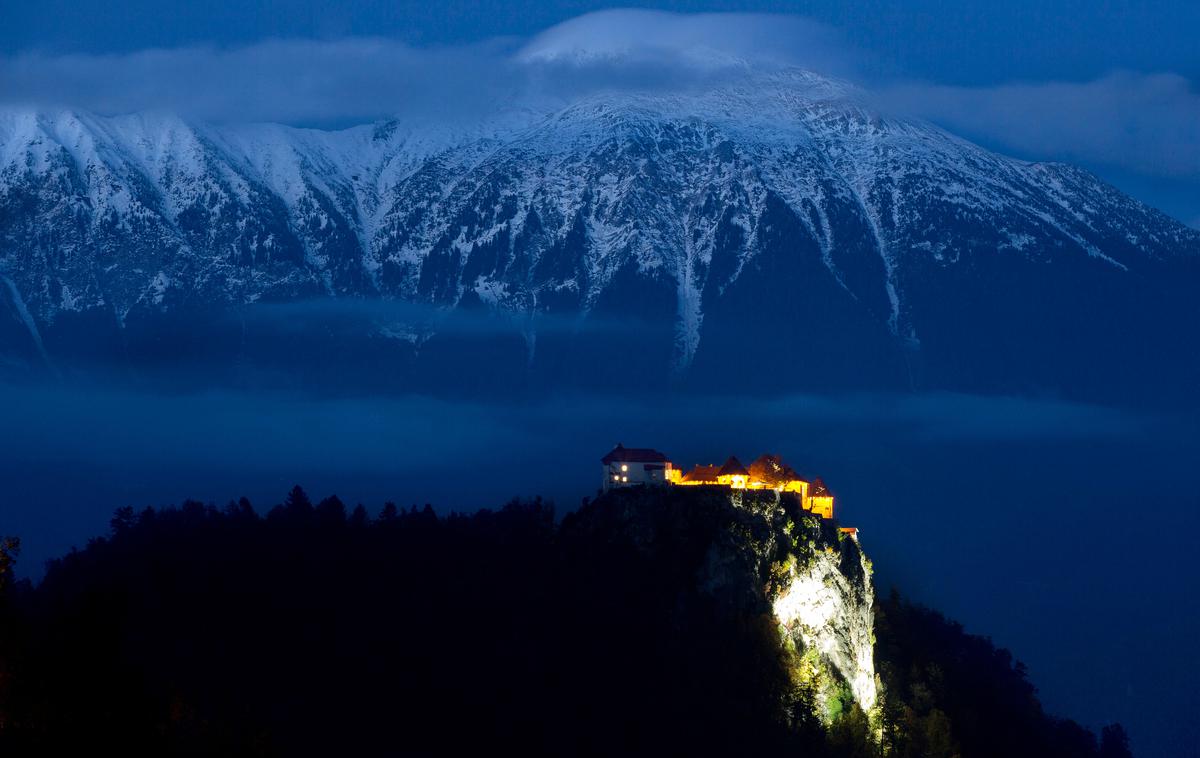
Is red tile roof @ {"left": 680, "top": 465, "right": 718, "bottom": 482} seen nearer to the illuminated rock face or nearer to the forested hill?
the forested hill

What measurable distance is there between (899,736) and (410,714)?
38041 mm

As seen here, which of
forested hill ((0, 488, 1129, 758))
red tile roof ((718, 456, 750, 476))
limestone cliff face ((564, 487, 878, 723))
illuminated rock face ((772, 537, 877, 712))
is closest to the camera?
→ forested hill ((0, 488, 1129, 758))

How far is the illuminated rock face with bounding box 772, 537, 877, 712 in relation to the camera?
147 metres

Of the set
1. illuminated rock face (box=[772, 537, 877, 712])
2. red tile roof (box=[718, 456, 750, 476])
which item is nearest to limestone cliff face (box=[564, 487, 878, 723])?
illuminated rock face (box=[772, 537, 877, 712])

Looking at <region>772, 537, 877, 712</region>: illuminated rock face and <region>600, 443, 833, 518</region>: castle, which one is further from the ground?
<region>600, 443, 833, 518</region>: castle

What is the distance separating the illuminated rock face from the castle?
6.41m

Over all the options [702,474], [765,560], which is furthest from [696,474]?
[765,560]

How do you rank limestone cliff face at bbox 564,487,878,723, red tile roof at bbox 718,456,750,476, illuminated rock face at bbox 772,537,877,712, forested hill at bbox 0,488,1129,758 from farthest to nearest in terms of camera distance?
red tile roof at bbox 718,456,750,476, illuminated rock face at bbox 772,537,877,712, limestone cliff face at bbox 564,487,878,723, forested hill at bbox 0,488,1129,758

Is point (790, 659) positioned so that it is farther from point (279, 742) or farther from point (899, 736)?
point (279, 742)

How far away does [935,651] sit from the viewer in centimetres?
18725

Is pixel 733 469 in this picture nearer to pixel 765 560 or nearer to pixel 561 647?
pixel 765 560

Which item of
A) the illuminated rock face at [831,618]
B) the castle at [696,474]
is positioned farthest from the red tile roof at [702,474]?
the illuminated rock face at [831,618]

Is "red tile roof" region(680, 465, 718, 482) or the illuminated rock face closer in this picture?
the illuminated rock face

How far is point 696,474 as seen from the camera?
158 m
